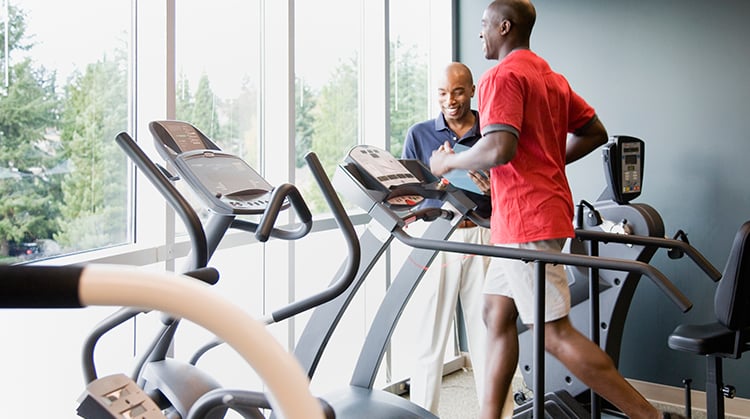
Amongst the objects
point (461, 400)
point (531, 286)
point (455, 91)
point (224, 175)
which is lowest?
point (461, 400)

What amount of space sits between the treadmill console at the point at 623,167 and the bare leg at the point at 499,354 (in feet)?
4.00

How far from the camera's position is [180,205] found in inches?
70.3

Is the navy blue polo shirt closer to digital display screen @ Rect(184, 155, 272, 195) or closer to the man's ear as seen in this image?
the man's ear

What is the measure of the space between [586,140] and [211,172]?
160cm

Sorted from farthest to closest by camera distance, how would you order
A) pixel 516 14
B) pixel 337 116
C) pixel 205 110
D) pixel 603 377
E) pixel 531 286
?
pixel 337 116, pixel 205 110, pixel 516 14, pixel 531 286, pixel 603 377

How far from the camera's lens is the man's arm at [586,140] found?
290 centimetres

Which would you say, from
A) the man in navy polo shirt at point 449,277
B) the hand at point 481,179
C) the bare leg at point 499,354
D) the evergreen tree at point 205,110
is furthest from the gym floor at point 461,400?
the evergreen tree at point 205,110

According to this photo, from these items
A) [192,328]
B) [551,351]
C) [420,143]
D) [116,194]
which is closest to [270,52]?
[420,143]

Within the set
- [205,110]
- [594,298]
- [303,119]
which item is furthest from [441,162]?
[303,119]

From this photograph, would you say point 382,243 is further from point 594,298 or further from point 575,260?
point 575,260

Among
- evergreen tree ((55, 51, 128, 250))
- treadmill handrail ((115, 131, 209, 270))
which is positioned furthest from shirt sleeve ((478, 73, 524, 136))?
evergreen tree ((55, 51, 128, 250))

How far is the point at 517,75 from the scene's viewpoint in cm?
243

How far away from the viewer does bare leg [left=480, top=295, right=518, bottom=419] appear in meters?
2.61

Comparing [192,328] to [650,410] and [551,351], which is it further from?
[650,410]
